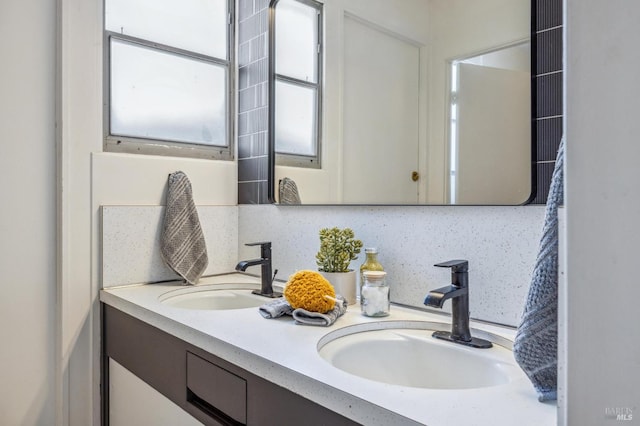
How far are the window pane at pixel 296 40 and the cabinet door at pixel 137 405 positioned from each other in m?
1.07

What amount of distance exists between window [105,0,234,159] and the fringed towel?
33cm

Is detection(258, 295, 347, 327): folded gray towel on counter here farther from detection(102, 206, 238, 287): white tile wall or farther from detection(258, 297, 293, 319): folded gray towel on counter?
detection(102, 206, 238, 287): white tile wall

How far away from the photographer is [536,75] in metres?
0.90

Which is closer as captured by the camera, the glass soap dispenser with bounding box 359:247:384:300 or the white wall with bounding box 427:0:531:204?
the white wall with bounding box 427:0:531:204

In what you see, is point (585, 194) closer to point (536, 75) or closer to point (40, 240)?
point (536, 75)

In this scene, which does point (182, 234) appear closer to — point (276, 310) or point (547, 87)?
point (276, 310)

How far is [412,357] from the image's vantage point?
945mm

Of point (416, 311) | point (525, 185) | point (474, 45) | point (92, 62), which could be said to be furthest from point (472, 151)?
point (92, 62)

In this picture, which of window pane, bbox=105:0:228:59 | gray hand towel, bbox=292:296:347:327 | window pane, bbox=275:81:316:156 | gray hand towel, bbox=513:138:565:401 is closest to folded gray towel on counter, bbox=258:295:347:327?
gray hand towel, bbox=292:296:347:327

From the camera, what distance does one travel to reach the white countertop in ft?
1.86

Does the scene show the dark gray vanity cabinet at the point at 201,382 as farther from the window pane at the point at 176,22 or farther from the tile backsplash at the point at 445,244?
the window pane at the point at 176,22

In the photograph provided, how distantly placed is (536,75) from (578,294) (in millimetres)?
679

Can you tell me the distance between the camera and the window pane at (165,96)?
4.95 ft

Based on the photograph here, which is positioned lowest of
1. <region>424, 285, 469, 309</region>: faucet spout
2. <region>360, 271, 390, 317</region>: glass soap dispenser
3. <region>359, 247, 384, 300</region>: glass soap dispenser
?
<region>360, 271, 390, 317</region>: glass soap dispenser
